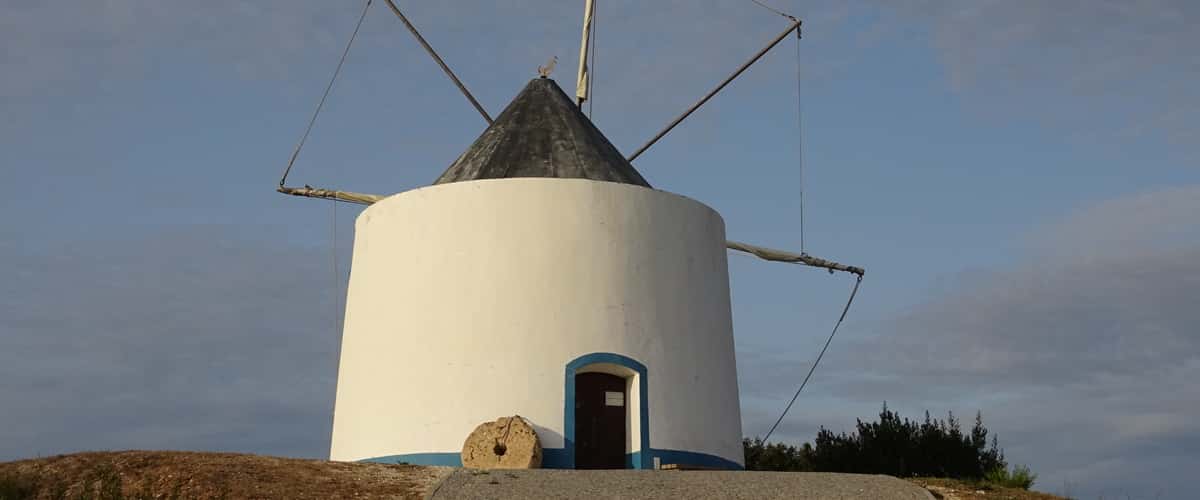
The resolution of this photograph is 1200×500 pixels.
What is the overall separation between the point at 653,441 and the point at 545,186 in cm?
472

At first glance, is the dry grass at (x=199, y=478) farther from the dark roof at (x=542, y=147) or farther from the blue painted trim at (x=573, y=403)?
the dark roof at (x=542, y=147)

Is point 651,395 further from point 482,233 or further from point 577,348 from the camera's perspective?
point 482,233

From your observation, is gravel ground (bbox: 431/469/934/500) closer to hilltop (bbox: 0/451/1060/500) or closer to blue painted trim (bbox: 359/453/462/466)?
hilltop (bbox: 0/451/1060/500)

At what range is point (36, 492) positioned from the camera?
1978cm

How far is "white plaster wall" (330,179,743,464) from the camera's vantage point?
2436cm

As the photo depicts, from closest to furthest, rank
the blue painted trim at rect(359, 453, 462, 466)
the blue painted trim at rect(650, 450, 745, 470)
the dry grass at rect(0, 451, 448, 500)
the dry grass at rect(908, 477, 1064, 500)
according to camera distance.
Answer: the dry grass at rect(0, 451, 448, 500) → the dry grass at rect(908, 477, 1064, 500) → the blue painted trim at rect(359, 453, 462, 466) → the blue painted trim at rect(650, 450, 745, 470)

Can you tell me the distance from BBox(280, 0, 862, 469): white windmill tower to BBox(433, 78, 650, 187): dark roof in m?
0.18

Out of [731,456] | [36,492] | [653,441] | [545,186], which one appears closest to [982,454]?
[731,456]

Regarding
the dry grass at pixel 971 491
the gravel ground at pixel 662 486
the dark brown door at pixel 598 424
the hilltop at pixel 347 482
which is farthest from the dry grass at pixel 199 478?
the dry grass at pixel 971 491

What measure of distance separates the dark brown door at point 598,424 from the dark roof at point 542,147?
13.2 feet

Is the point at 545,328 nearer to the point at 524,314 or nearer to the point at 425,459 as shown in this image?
the point at 524,314

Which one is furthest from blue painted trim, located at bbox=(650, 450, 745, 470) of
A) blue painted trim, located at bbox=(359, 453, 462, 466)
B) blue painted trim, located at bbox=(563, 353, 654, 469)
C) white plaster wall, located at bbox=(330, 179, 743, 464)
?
blue painted trim, located at bbox=(359, 453, 462, 466)

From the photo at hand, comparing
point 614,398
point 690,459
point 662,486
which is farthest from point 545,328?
point 662,486

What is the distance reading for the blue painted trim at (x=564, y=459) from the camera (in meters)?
23.9
